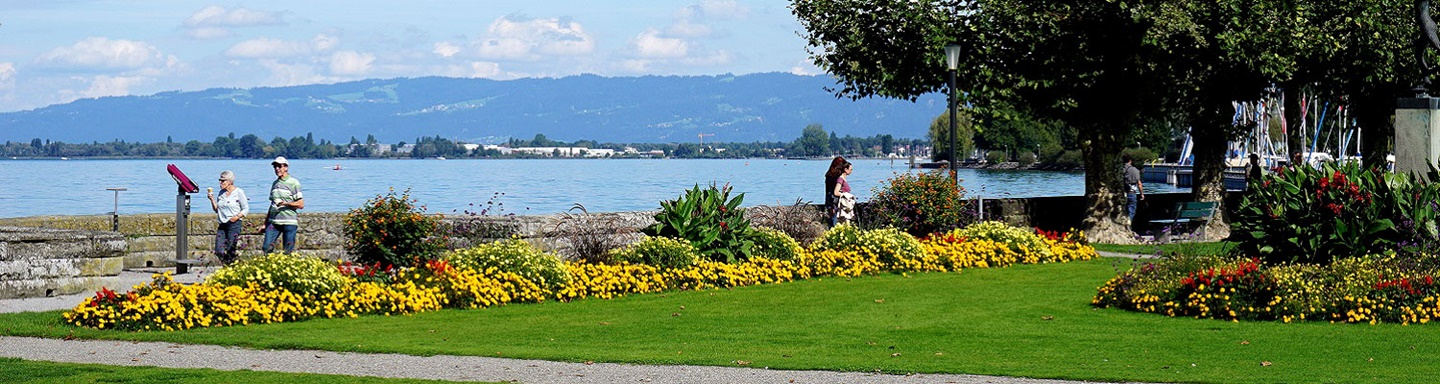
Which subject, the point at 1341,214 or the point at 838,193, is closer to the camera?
the point at 1341,214

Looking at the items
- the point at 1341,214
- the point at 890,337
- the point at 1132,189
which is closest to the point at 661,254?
the point at 890,337

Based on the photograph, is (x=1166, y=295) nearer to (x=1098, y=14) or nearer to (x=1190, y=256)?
(x=1190, y=256)

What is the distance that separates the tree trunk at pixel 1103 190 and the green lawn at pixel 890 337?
447 inches

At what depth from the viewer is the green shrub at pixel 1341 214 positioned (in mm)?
15969

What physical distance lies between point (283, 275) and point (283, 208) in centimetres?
512

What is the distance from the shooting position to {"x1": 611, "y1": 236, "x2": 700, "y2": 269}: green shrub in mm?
19047

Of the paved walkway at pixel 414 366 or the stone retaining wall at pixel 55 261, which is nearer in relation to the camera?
the paved walkway at pixel 414 366

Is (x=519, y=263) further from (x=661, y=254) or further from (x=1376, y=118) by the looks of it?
(x=1376, y=118)

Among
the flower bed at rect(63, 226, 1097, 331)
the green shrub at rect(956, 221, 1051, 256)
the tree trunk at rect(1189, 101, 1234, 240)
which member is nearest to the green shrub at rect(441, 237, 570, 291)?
the flower bed at rect(63, 226, 1097, 331)

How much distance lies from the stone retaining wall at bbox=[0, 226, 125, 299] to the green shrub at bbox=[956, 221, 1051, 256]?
12000mm

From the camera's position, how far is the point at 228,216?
21.3 metres

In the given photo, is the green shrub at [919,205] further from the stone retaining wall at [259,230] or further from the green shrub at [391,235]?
the green shrub at [391,235]

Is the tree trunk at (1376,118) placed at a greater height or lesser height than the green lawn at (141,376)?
greater

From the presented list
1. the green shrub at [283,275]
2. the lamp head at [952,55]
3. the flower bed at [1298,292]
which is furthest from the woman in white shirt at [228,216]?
the flower bed at [1298,292]
